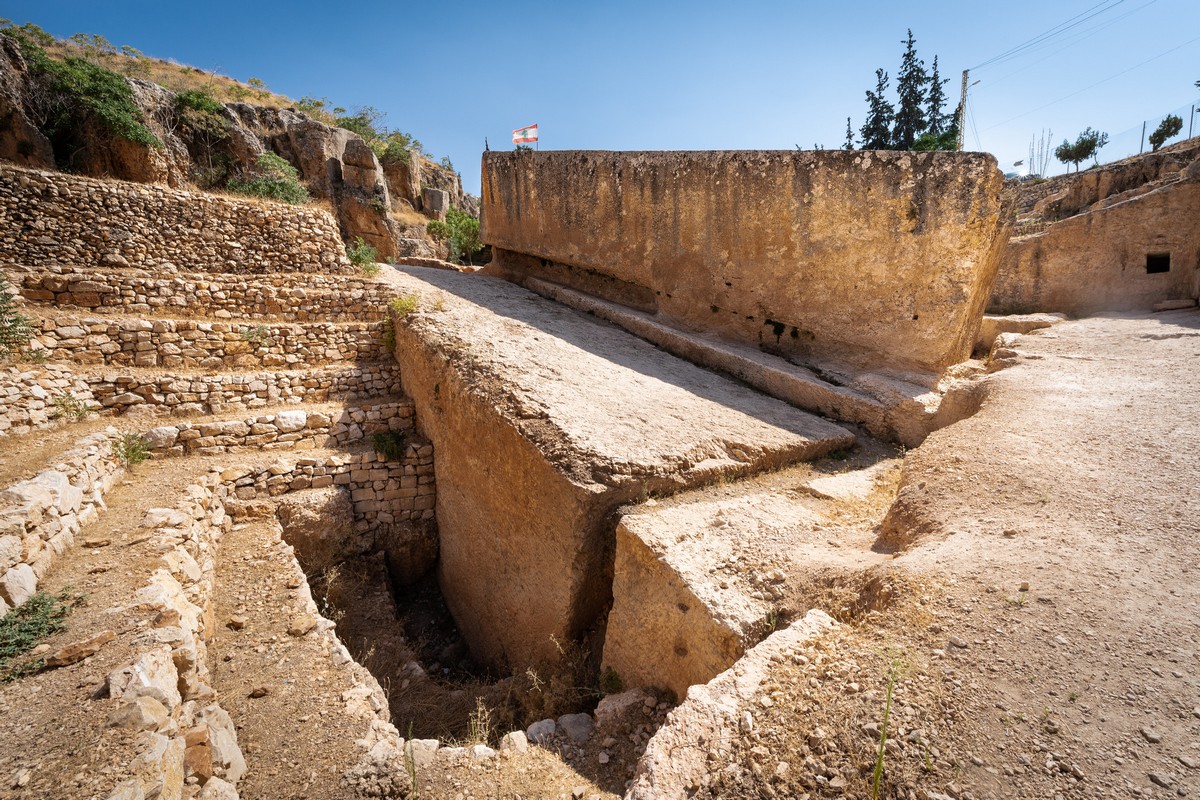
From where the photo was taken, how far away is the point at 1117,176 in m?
14.4

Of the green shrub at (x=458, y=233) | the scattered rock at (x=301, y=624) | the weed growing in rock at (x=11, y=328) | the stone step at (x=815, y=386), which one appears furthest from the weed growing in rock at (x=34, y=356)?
the green shrub at (x=458, y=233)

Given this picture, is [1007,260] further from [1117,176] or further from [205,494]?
[205,494]

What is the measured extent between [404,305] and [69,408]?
3.35 meters

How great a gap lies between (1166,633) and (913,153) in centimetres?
484

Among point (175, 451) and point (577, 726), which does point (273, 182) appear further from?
point (577, 726)

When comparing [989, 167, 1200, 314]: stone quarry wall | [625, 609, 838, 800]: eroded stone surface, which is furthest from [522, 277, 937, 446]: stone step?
[989, 167, 1200, 314]: stone quarry wall

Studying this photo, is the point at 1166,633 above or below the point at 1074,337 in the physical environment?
below

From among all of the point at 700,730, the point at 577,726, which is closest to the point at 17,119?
the point at 577,726

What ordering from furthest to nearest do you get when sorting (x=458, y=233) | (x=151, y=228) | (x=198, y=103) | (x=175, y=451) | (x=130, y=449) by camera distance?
1. (x=458, y=233)
2. (x=198, y=103)
3. (x=151, y=228)
4. (x=175, y=451)
5. (x=130, y=449)

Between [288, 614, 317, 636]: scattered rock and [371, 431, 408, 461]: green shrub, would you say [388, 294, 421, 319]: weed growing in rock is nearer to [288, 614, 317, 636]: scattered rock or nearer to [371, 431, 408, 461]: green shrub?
[371, 431, 408, 461]: green shrub

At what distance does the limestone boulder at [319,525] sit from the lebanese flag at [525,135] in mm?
7679

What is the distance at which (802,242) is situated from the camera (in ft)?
18.6

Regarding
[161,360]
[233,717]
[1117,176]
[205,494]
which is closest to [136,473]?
[205,494]

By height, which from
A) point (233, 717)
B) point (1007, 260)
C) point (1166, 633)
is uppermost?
point (1007, 260)
